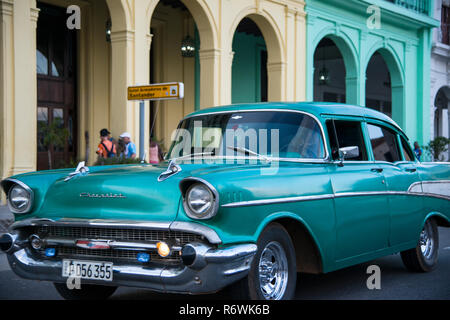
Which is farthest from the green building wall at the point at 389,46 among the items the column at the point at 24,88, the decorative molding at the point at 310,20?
the column at the point at 24,88

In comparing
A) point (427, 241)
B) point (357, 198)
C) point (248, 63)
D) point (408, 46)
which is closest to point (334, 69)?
point (408, 46)

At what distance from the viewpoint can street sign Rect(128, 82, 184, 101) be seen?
9.66m

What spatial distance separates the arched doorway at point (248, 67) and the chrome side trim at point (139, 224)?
17.3 meters

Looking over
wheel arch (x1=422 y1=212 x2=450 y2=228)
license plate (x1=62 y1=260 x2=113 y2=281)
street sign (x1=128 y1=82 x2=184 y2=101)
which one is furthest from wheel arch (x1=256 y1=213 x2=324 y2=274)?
street sign (x1=128 y1=82 x2=184 y2=101)

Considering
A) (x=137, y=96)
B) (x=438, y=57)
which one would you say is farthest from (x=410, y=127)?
(x=137, y=96)

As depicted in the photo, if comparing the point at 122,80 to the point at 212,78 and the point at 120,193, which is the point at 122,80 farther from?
the point at 120,193

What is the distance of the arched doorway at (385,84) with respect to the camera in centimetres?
2366

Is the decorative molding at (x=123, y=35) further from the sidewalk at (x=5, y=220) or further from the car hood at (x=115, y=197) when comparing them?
the car hood at (x=115, y=197)

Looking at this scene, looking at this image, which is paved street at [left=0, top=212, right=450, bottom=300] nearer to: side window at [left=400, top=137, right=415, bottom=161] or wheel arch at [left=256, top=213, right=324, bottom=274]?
wheel arch at [left=256, top=213, right=324, bottom=274]

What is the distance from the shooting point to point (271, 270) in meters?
4.40

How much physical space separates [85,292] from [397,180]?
303 centimetres

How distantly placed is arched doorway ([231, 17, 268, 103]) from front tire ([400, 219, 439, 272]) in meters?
15.1

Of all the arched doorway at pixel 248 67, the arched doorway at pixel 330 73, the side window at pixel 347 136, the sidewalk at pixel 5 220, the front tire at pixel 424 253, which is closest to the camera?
the side window at pixel 347 136

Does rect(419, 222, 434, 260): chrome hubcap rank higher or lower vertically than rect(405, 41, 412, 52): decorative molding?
lower
